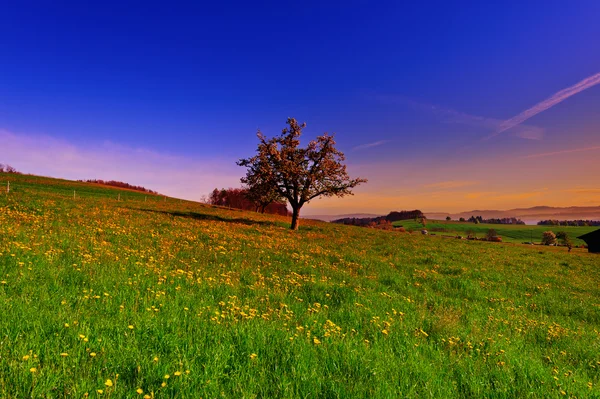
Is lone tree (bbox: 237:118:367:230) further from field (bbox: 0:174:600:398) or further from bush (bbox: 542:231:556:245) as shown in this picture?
bush (bbox: 542:231:556:245)

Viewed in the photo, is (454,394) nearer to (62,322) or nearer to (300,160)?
(62,322)

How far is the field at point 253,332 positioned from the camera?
4023mm

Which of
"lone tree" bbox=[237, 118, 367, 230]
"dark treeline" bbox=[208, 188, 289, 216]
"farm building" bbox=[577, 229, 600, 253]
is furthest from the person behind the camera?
"dark treeline" bbox=[208, 188, 289, 216]

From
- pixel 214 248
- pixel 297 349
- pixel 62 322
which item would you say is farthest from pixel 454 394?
pixel 214 248

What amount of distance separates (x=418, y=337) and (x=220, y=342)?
15.2 feet

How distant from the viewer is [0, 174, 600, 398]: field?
13.2ft

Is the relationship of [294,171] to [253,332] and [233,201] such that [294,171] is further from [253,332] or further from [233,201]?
[233,201]

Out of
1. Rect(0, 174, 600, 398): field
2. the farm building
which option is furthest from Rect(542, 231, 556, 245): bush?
Rect(0, 174, 600, 398): field

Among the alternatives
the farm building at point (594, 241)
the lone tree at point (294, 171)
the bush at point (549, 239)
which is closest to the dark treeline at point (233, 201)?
the lone tree at point (294, 171)

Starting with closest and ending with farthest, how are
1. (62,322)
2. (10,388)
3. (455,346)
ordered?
(10,388) < (62,322) < (455,346)

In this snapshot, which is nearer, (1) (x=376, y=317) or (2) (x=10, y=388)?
(2) (x=10, y=388)

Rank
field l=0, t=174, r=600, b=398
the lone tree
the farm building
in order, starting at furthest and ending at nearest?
1. the farm building
2. the lone tree
3. field l=0, t=174, r=600, b=398

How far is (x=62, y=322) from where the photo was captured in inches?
195

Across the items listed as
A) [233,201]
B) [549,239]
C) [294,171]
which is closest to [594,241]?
[549,239]
